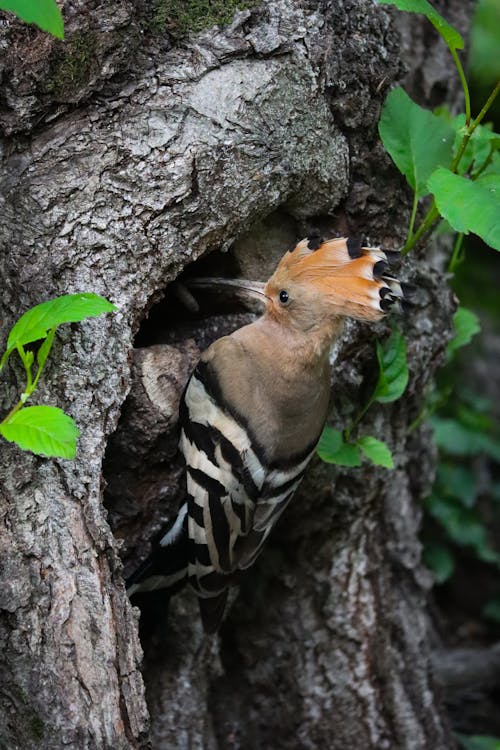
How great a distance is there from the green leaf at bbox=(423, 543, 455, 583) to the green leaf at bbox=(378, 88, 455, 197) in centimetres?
185

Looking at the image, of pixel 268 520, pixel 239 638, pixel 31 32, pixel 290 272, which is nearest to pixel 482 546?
pixel 239 638

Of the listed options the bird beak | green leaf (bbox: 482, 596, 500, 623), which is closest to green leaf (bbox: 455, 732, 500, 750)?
green leaf (bbox: 482, 596, 500, 623)

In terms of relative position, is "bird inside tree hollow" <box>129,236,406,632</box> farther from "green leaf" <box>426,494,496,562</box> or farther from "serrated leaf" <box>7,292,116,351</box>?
"green leaf" <box>426,494,496,562</box>

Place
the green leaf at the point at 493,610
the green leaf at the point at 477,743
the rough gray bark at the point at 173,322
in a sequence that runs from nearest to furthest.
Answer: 1. the rough gray bark at the point at 173,322
2. the green leaf at the point at 477,743
3. the green leaf at the point at 493,610

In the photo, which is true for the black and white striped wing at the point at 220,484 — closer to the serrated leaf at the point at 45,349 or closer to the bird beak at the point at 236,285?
the bird beak at the point at 236,285

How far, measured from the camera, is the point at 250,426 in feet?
6.12

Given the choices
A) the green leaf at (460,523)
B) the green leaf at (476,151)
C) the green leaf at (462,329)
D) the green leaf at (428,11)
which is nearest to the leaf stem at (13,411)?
the green leaf at (428,11)

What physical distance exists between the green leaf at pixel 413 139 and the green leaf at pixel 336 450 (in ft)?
1.77

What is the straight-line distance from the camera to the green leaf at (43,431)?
1.31 meters

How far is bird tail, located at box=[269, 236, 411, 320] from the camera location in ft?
5.40

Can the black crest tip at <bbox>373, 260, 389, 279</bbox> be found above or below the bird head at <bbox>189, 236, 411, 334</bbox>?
above

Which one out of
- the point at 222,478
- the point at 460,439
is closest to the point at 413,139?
the point at 222,478

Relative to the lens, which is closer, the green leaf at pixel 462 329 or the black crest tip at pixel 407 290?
the black crest tip at pixel 407 290

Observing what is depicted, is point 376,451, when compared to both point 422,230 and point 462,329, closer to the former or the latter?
point 422,230
